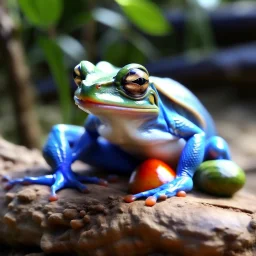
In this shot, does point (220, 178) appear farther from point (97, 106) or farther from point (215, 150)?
point (97, 106)

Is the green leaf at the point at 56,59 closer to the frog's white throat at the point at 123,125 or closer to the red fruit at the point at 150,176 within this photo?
Result: the frog's white throat at the point at 123,125

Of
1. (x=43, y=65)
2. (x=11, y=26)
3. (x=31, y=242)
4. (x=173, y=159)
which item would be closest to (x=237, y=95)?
(x=43, y=65)

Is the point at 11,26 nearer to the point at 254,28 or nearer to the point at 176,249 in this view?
the point at 176,249

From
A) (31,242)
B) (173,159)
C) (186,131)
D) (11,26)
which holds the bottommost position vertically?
(31,242)

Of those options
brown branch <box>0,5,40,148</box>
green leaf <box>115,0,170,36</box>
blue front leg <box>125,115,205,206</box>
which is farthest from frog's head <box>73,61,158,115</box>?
brown branch <box>0,5,40,148</box>

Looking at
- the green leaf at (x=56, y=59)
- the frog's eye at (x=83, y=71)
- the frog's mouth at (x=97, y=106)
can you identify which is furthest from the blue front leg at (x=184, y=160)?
the green leaf at (x=56, y=59)
